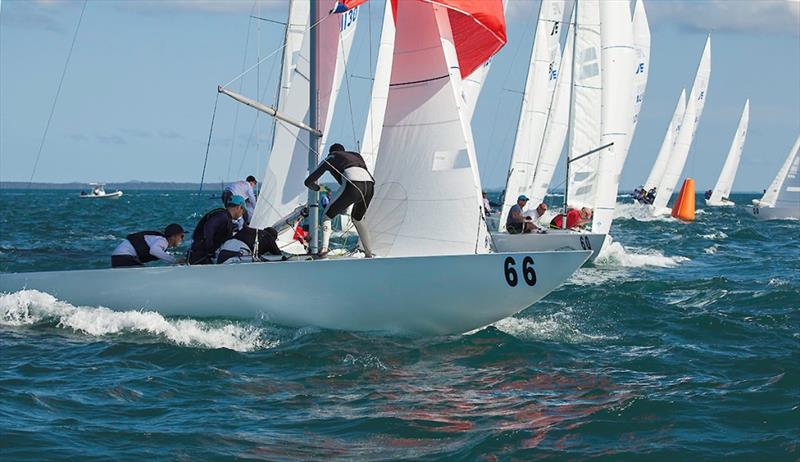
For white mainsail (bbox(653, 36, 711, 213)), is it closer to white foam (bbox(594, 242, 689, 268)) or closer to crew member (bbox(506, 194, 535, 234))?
white foam (bbox(594, 242, 689, 268))

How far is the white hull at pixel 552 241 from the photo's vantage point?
19.3 m

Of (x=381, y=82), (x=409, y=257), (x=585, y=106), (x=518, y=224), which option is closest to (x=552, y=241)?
(x=518, y=224)

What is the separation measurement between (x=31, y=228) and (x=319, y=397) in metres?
24.1

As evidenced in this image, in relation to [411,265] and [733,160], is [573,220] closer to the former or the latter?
[411,265]

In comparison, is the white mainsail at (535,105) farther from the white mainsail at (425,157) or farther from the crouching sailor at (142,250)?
the crouching sailor at (142,250)

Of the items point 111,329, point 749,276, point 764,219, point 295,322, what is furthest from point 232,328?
point 764,219

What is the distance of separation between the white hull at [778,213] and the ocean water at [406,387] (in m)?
34.4

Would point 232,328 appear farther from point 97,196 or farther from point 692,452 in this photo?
point 97,196

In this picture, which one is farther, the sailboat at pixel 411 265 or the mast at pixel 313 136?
the mast at pixel 313 136

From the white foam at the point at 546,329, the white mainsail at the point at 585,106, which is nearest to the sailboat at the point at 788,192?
the white mainsail at the point at 585,106

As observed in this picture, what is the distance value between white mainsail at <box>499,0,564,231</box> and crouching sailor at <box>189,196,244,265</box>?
15668 mm

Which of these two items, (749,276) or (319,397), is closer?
(319,397)

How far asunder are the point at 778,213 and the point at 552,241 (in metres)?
30.8

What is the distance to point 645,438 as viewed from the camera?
24.0 ft
